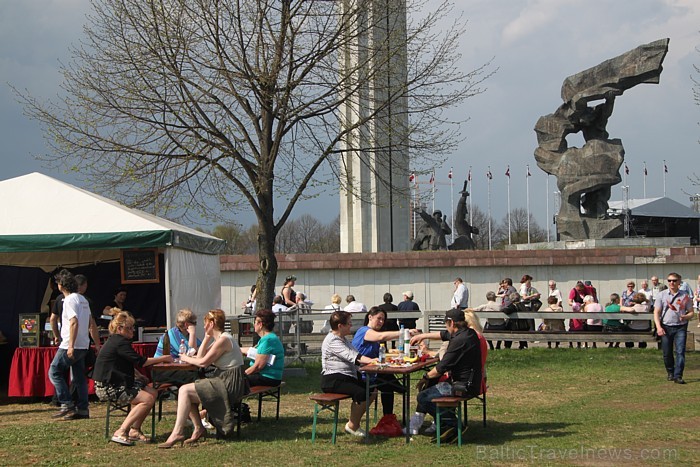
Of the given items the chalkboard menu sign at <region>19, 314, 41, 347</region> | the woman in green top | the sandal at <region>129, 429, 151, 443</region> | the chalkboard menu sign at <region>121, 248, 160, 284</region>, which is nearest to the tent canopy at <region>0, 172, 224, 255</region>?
the chalkboard menu sign at <region>121, 248, 160, 284</region>

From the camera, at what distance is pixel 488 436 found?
31.8ft

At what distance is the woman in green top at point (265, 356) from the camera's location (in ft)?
33.5

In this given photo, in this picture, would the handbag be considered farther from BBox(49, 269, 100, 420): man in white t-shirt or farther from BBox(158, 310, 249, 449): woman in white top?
BBox(49, 269, 100, 420): man in white t-shirt

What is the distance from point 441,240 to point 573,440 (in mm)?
25513

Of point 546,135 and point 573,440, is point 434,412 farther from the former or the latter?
point 546,135

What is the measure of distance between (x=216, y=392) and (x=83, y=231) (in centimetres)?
470

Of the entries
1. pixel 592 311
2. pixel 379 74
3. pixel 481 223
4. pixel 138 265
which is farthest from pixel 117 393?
pixel 481 223

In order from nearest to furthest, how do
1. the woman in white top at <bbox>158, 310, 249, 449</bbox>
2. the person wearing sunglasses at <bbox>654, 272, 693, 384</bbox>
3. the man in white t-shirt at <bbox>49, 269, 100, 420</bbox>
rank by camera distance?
the woman in white top at <bbox>158, 310, 249, 449</bbox>, the man in white t-shirt at <bbox>49, 269, 100, 420</bbox>, the person wearing sunglasses at <bbox>654, 272, 693, 384</bbox>

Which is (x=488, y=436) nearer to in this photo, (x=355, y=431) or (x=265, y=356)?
(x=355, y=431)

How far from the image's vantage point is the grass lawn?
28.1ft

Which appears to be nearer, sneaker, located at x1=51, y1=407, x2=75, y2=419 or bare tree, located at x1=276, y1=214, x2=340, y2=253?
sneaker, located at x1=51, y1=407, x2=75, y2=419

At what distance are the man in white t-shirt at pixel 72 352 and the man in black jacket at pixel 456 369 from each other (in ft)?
14.4

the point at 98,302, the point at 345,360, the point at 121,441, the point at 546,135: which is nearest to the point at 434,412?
the point at 345,360

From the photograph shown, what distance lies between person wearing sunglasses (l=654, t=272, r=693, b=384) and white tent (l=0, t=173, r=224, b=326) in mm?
7026
